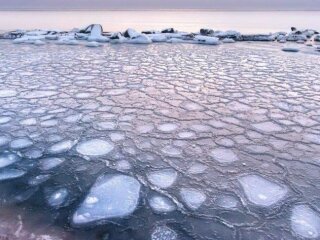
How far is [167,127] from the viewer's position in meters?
2.59

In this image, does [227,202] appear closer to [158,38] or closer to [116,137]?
[116,137]

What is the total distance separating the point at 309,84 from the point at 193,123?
2300 mm

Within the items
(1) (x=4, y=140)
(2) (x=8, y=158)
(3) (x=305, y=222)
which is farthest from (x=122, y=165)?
(3) (x=305, y=222)

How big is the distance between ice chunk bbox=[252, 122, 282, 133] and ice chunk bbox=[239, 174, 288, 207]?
31.1 inches

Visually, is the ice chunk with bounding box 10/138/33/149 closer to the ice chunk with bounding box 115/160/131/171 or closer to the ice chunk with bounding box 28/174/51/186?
the ice chunk with bounding box 28/174/51/186

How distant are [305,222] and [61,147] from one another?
1.65 m

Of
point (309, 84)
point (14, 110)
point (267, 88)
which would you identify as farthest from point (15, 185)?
point (309, 84)

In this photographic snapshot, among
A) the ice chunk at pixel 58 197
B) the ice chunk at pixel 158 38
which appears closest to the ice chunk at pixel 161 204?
the ice chunk at pixel 58 197

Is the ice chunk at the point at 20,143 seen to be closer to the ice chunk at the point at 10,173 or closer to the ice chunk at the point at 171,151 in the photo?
the ice chunk at the point at 10,173

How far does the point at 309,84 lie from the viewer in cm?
409

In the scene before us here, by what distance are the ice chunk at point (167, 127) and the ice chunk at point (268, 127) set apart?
696 mm

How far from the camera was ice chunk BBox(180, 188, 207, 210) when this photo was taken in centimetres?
161

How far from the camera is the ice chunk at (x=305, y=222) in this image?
142 centimetres

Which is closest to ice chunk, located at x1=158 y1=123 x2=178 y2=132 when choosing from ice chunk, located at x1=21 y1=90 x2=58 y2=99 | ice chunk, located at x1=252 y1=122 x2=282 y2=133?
ice chunk, located at x1=252 y1=122 x2=282 y2=133
